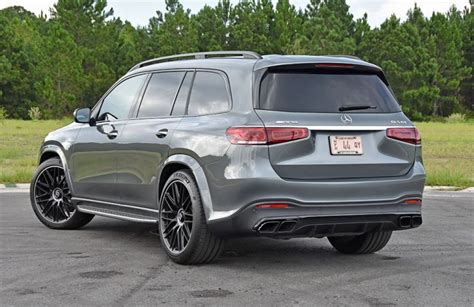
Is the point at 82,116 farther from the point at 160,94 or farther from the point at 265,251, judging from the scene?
the point at 265,251

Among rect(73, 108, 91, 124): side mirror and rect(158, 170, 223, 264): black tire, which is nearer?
rect(158, 170, 223, 264): black tire

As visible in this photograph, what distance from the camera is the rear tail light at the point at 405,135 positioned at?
22.4ft

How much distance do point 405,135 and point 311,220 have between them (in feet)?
3.85

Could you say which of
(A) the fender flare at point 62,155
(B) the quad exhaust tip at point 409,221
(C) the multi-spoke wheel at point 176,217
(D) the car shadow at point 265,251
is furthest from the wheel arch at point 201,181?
(A) the fender flare at point 62,155

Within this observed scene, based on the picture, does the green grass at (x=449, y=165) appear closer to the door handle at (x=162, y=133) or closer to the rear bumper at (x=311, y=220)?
the rear bumper at (x=311, y=220)

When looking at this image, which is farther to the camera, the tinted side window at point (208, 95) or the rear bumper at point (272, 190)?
the tinted side window at point (208, 95)

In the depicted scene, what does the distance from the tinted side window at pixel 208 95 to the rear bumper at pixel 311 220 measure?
987mm

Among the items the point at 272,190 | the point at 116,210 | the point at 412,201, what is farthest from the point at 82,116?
the point at 412,201

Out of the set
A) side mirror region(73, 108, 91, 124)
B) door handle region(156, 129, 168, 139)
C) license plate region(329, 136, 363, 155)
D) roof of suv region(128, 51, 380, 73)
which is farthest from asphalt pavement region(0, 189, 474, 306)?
roof of suv region(128, 51, 380, 73)

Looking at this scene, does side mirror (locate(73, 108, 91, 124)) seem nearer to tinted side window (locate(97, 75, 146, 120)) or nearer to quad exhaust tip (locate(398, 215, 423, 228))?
tinted side window (locate(97, 75, 146, 120))

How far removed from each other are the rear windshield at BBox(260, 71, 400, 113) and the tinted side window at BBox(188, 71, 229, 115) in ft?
1.37

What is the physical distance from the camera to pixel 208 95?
715cm

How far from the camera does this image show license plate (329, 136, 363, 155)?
6.53 m

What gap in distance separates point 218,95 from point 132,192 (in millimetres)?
1407
